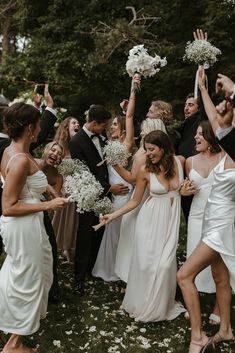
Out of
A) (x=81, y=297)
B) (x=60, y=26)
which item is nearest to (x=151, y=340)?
(x=81, y=297)

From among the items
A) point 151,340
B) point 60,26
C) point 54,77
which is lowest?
point 151,340

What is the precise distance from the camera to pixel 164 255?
14.6ft

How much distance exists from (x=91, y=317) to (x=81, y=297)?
21.2 inches

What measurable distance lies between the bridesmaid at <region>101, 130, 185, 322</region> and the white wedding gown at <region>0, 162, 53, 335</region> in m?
1.07

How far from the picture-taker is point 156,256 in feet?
14.6

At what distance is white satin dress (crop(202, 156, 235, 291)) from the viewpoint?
3691mm

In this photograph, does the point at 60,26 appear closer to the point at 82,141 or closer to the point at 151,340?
the point at 82,141

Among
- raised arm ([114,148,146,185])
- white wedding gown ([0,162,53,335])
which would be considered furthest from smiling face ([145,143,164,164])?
white wedding gown ([0,162,53,335])

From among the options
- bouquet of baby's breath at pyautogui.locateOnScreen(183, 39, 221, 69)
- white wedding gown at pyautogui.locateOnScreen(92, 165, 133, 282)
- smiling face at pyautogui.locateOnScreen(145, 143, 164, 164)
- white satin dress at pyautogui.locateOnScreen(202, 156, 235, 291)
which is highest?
bouquet of baby's breath at pyautogui.locateOnScreen(183, 39, 221, 69)

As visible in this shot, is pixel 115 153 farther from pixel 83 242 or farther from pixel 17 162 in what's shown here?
pixel 17 162

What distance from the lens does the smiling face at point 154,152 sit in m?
4.34

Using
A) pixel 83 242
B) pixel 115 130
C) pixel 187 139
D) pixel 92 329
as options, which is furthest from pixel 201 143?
pixel 92 329

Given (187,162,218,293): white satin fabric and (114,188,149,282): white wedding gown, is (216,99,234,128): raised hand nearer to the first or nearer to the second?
(187,162,218,293): white satin fabric

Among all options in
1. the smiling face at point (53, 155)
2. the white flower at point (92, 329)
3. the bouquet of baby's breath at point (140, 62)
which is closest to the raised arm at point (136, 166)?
the smiling face at point (53, 155)
